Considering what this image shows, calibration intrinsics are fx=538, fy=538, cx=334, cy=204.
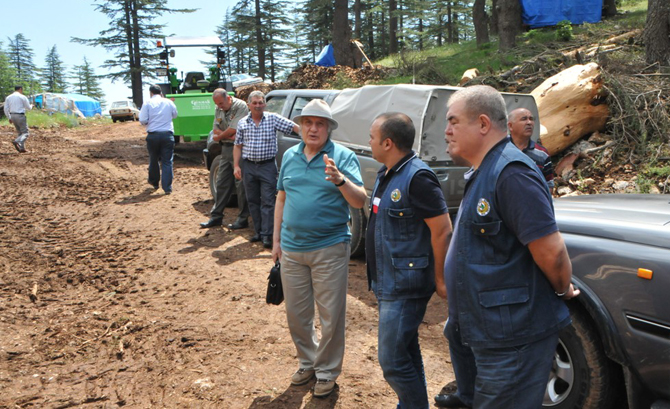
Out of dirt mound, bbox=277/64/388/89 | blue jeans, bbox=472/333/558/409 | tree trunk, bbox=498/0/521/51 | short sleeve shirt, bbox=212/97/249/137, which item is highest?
tree trunk, bbox=498/0/521/51

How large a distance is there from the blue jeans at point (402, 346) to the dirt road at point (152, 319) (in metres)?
0.83

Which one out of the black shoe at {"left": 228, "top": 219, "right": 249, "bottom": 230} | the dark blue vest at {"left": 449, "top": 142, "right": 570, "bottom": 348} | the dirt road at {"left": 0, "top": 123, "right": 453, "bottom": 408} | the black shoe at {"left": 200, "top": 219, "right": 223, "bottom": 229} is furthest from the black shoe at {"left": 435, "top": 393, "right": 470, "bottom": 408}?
the black shoe at {"left": 200, "top": 219, "right": 223, "bottom": 229}

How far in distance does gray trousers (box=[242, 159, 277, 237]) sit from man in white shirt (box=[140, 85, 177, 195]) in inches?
145

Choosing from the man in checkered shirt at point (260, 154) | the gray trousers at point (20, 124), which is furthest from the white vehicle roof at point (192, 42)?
the man in checkered shirt at point (260, 154)

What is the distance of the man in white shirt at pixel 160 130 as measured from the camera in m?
10.1

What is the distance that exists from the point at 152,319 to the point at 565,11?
19.9 metres

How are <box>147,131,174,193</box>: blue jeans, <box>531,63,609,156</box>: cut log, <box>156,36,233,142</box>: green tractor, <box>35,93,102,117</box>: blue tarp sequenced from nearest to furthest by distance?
<box>531,63,609,156</box>: cut log
<box>147,131,174,193</box>: blue jeans
<box>156,36,233,142</box>: green tractor
<box>35,93,102,117</box>: blue tarp

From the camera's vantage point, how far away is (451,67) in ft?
52.0

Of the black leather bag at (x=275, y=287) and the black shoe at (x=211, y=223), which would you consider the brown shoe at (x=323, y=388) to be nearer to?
the black leather bag at (x=275, y=287)

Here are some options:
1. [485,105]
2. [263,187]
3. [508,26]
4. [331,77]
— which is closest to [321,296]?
[485,105]

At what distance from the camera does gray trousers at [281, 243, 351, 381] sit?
138 inches

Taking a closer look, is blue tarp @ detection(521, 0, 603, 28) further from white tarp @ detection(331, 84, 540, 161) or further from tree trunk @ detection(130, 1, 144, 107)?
tree trunk @ detection(130, 1, 144, 107)

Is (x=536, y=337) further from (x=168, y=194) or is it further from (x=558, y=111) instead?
(x=168, y=194)

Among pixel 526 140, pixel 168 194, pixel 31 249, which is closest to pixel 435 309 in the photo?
pixel 526 140
